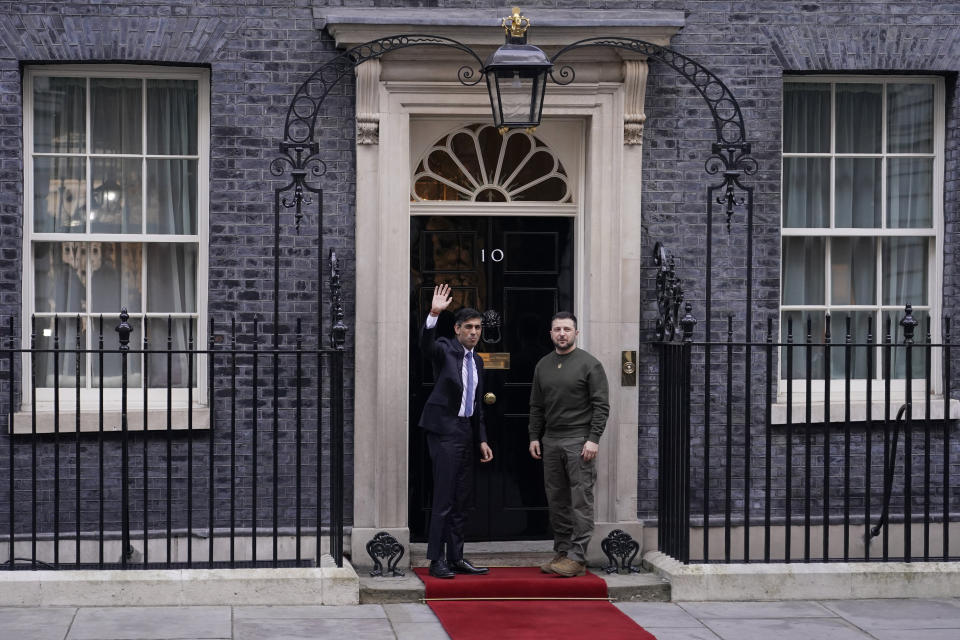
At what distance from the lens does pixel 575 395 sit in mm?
8750

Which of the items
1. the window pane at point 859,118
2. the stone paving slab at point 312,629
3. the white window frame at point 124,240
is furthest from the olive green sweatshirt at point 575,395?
the window pane at point 859,118

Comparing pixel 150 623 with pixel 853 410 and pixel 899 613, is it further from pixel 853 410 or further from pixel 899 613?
pixel 853 410

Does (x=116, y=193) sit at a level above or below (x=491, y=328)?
above

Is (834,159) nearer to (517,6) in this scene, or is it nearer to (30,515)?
(517,6)

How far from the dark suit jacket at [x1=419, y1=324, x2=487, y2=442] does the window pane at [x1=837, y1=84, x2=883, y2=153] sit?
3.24 metres

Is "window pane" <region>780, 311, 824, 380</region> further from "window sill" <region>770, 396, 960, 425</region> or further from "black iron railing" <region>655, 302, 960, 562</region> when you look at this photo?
"window sill" <region>770, 396, 960, 425</region>

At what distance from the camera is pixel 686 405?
8641mm

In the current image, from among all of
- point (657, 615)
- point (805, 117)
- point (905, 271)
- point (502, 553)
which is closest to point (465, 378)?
point (502, 553)

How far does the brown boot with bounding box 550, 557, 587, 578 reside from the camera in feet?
28.7

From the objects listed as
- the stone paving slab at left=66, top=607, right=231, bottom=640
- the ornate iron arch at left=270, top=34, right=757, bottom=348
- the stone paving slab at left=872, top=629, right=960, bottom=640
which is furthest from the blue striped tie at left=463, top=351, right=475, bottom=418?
the stone paving slab at left=872, top=629, right=960, bottom=640

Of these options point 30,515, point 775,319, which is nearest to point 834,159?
point 775,319

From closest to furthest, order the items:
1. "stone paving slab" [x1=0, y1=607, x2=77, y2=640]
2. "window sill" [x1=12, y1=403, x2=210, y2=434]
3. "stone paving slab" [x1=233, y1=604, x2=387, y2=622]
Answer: "stone paving slab" [x1=0, y1=607, x2=77, y2=640], "stone paving slab" [x1=233, y1=604, x2=387, y2=622], "window sill" [x1=12, y1=403, x2=210, y2=434]

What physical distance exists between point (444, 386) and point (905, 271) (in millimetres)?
3591

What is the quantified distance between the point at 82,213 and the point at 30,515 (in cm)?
203
